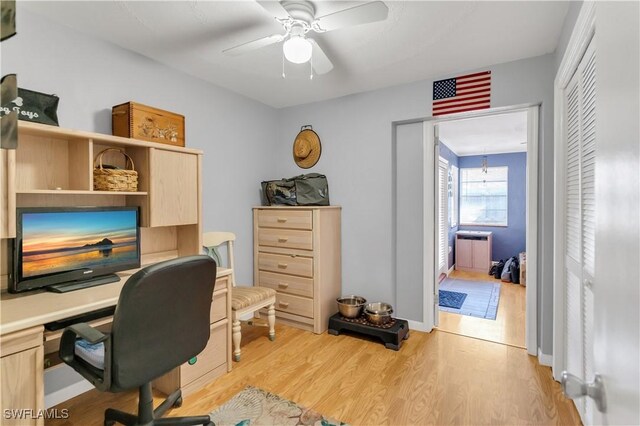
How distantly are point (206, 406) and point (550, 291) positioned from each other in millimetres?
2608

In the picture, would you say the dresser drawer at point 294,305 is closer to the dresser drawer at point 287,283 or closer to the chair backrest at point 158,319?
the dresser drawer at point 287,283

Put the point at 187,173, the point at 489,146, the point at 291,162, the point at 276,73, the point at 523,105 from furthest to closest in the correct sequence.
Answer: the point at 489,146, the point at 291,162, the point at 276,73, the point at 523,105, the point at 187,173

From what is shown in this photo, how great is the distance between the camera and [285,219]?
11.0 ft

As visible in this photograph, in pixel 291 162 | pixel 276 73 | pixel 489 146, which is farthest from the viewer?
pixel 489 146

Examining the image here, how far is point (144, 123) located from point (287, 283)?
195cm

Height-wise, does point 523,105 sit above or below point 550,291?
above

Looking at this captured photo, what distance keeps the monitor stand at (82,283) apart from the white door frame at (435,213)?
8.56ft

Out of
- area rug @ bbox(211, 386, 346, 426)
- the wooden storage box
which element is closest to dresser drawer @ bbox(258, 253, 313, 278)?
area rug @ bbox(211, 386, 346, 426)

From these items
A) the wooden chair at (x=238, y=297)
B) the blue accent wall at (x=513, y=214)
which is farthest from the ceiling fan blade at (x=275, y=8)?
the blue accent wall at (x=513, y=214)

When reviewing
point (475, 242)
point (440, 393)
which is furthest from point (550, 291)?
point (475, 242)

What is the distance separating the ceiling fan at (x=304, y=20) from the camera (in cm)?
158

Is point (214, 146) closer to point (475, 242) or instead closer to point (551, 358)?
point (551, 358)

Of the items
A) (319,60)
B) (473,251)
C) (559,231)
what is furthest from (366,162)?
(473,251)

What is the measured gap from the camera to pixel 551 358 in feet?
8.11
